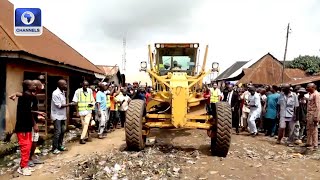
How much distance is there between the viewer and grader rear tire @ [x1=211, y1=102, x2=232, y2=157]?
6.87m

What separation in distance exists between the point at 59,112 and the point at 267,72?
27211 millimetres

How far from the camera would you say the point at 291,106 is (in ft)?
30.6

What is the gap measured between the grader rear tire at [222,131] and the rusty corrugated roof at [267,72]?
23.4 meters

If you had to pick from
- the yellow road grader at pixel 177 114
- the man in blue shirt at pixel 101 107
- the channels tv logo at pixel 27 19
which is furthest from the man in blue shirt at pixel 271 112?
the channels tv logo at pixel 27 19

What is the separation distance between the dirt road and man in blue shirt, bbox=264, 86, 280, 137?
164 centimetres

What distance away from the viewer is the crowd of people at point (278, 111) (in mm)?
8562

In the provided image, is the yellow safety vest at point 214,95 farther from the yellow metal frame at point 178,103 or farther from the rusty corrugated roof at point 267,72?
the rusty corrugated roof at point 267,72

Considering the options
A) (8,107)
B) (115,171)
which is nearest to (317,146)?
(115,171)

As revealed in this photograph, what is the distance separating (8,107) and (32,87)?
8.72 feet

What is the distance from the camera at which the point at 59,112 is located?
7.68m

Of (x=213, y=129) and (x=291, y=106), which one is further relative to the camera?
(x=291, y=106)

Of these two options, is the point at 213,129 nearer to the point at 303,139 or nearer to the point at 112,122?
the point at 303,139

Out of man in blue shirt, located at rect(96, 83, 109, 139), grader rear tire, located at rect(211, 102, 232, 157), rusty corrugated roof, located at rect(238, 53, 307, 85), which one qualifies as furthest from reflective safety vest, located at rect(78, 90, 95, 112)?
rusty corrugated roof, located at rect(238, 53, 307, 85)

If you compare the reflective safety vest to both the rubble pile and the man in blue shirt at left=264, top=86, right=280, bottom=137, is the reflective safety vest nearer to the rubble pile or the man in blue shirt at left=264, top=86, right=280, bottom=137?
the rubble pile
